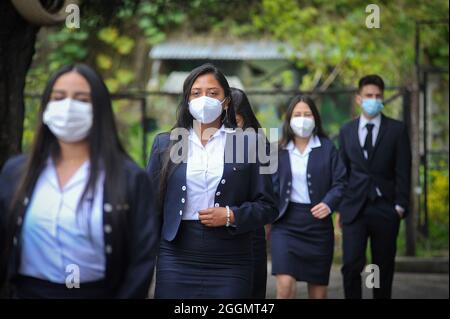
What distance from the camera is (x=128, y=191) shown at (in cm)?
418

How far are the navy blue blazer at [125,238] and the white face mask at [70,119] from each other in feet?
0.80

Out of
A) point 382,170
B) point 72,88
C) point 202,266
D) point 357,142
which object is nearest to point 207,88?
point 202,266

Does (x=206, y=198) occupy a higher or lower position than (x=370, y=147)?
lower

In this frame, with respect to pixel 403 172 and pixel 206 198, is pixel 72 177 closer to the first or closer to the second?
pixel 206 198

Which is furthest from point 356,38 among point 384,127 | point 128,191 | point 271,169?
point 128,191

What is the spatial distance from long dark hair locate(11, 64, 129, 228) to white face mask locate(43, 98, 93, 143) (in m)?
0.03

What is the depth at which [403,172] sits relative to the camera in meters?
8.63

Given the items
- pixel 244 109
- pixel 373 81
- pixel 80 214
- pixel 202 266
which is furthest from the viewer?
pixel 373 81

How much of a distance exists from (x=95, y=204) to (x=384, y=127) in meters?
5.06

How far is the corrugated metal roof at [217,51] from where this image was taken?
20.3m

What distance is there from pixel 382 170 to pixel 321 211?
2.98 ft

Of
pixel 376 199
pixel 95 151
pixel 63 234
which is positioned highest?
pixel 95 151

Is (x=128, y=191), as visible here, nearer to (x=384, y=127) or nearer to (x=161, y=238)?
(x=161, y=238)
